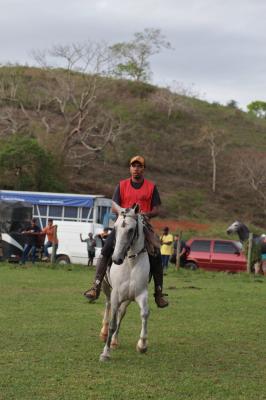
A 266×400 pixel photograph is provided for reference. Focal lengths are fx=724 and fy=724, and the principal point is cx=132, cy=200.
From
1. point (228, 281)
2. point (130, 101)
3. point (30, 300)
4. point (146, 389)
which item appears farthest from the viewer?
point (130, 101)

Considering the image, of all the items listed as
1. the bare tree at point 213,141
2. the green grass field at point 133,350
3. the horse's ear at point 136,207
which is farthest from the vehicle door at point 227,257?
the bare tree at point 213,141

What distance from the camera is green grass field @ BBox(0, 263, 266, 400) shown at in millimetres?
7230

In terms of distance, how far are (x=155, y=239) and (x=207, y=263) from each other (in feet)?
68.3

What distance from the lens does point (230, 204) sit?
6425cm

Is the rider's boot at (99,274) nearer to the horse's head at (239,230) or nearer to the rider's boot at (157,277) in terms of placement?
the rider's boot at (157,277)

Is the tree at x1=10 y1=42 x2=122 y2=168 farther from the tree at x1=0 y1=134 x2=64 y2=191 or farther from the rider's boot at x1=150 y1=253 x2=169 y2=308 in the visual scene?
the rider's boot at x1=150 y1=253 x2=169 y2=308

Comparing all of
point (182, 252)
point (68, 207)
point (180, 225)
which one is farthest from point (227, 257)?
point (180, 225)

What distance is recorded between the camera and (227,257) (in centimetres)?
2994

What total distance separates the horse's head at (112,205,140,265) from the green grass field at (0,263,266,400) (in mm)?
1307

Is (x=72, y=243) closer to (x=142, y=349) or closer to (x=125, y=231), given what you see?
(x=142, y=349)

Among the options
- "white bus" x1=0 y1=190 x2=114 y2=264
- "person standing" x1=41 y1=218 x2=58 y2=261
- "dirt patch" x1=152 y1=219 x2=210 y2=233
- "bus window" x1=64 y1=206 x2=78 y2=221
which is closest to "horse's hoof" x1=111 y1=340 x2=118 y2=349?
"person standing" x1=41 y1=218 x2=58 y2=261

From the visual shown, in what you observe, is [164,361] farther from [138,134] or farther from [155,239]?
[138,134]

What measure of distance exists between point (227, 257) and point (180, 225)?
76.4 feet


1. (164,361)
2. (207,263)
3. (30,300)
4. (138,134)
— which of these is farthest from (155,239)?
(138,134)
